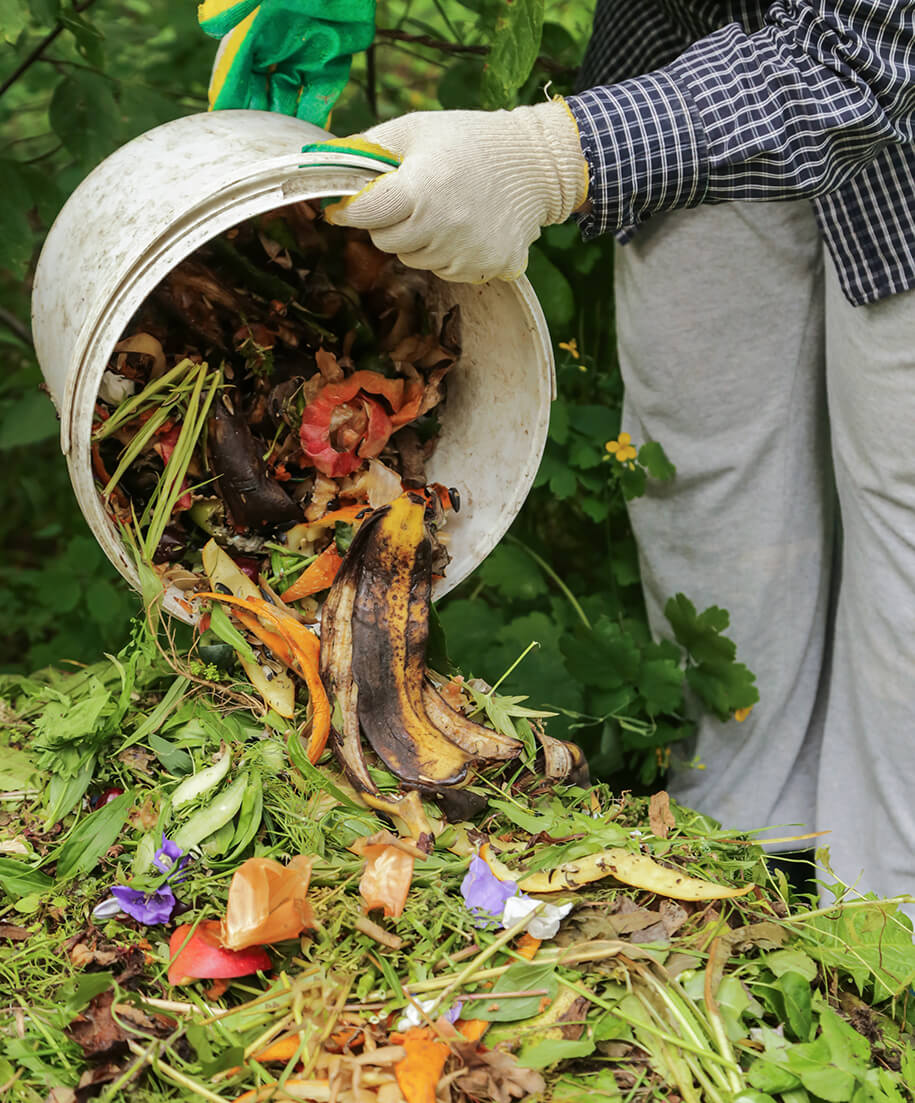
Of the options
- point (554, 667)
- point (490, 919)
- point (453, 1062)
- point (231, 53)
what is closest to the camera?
point (453, 1062)

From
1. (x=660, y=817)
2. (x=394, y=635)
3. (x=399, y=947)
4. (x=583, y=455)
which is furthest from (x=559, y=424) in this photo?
(x=399, y=947)

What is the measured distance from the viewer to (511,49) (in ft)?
4.30

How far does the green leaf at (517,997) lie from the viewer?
77 cm

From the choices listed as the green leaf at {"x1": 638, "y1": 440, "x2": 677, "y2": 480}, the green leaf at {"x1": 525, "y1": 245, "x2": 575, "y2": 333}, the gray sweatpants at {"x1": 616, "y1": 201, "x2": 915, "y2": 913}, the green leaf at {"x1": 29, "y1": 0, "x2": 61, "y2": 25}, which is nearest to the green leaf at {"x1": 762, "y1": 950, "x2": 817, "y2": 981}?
the gray sweatpants at {"x1": 616, "y1": 201, "x2": 915, "y2": 913}

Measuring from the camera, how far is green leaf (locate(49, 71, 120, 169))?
1514mm

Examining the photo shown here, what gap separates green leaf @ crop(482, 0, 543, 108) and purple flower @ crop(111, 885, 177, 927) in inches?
42.0

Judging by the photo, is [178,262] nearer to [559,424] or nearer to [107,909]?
[107,909]

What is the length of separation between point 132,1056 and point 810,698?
1302 mm

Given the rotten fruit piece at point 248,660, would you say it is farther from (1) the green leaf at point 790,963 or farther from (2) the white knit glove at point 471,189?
(1) the green leaf at point 790,963

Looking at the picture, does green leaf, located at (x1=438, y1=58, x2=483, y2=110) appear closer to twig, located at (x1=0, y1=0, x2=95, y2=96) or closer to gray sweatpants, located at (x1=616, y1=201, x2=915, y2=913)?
gray sweatpants, located at (x1=616, y1=201, x2=915, y2=913)

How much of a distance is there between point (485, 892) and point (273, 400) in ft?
2.13

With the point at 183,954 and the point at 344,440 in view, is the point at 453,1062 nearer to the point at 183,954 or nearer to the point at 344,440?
the point at 183,954

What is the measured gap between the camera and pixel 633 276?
1605mm

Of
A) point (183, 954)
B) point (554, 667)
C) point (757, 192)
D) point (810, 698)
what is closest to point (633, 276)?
point (757, 192)
